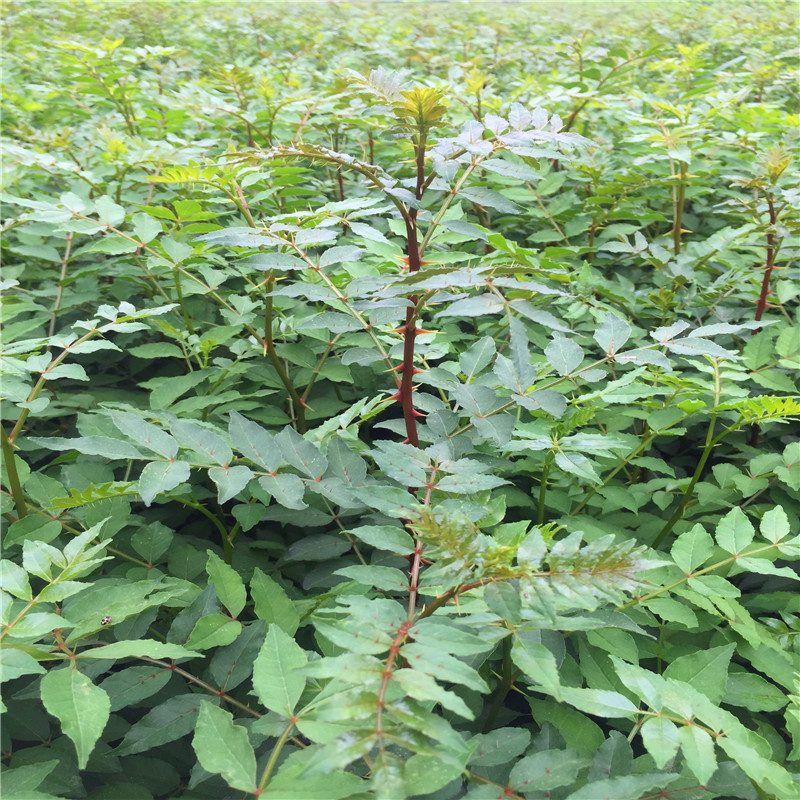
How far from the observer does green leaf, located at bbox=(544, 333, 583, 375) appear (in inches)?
51.6

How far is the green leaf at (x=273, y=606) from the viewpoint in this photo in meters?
1.15

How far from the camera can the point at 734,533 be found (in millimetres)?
1264

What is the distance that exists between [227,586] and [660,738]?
751mm

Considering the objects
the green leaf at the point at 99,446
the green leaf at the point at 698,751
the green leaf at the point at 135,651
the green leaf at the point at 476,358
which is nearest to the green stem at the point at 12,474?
the green leaf at the point at 99,446

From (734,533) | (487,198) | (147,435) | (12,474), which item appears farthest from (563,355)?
(12,474)

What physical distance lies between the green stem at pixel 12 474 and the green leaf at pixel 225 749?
0.70 m

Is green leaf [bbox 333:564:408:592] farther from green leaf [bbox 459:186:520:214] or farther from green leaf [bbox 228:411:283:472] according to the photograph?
→ green leaf [bbox 459:186:520:214]

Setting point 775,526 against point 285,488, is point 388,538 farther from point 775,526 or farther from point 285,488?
point 775,526

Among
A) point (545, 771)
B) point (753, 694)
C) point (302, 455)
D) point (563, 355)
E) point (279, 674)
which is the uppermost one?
point (563, 355)

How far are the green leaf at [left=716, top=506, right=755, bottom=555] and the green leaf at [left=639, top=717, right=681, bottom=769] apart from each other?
1.43 ft

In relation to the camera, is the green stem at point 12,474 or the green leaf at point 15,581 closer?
the green leaf at point 15,581

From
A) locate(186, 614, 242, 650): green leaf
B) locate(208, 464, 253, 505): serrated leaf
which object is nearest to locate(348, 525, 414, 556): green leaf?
locate(208, 464, 253, 505): serrated leaf

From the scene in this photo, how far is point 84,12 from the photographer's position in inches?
237

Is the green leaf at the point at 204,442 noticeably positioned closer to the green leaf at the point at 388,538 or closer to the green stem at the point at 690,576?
the green leaf at the point at 388,538
